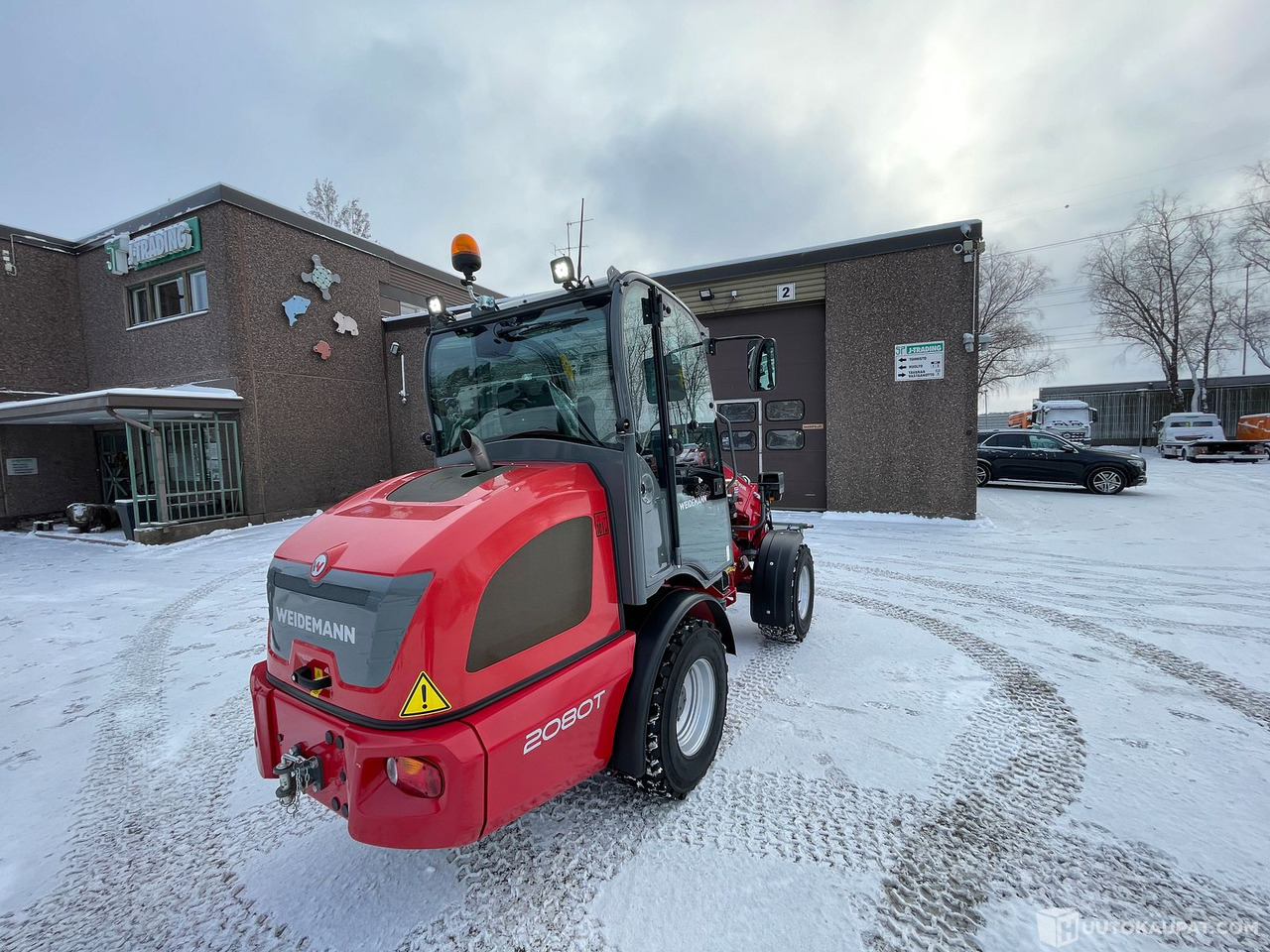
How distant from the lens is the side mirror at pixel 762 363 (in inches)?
138

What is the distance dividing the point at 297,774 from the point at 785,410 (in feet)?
34.2

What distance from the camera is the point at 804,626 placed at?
4570mm

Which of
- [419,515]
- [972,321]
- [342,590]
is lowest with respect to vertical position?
[342,590]

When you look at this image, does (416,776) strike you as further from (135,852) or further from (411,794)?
(135,852)

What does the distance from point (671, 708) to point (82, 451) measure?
54.8 feet

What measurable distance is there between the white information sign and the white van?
16.6 m

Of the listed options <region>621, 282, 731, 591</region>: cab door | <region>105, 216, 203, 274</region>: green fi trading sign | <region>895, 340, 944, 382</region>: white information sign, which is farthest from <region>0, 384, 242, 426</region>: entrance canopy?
<region>895, 340, 944, 382</region>: white information sign

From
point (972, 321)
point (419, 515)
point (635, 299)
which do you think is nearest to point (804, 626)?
point (635, 299)

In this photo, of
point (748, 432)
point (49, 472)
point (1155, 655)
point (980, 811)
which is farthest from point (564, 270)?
point (49, 472)

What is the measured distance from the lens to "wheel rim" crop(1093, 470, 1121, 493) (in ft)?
39.5

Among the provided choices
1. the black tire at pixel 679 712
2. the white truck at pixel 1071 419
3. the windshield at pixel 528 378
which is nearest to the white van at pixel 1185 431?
the white truck at pixel 1071 419

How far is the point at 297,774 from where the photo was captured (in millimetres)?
1868

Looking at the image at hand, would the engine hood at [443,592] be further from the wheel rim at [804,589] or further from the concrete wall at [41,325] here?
the concrete wall at [41,325]

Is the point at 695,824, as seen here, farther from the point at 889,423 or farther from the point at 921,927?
the point at 889,423
